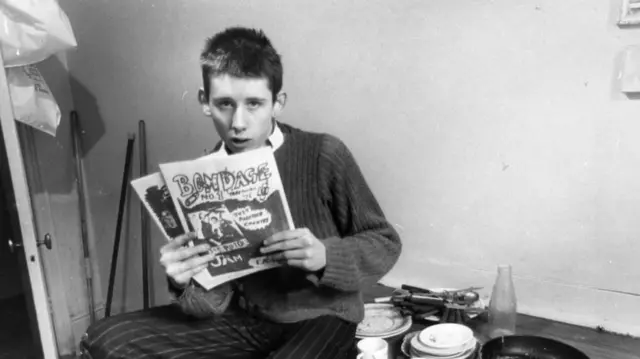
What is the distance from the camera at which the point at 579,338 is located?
1370 mm

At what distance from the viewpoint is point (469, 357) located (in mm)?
1222

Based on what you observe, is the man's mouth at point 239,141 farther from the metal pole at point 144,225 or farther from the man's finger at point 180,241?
the metal pole at point 144,225

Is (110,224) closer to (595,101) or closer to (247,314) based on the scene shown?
(247,314)

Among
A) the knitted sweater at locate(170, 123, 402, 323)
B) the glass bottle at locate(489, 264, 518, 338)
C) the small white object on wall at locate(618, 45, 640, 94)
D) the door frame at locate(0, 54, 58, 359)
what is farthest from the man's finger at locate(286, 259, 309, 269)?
the door frame at locate(0, 54, 58, 359)

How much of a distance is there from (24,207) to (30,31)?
1.74ft

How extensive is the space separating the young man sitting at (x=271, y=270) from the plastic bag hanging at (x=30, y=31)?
2.28 ft

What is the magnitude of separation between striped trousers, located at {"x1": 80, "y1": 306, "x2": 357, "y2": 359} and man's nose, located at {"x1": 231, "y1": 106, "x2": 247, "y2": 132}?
0.45 m

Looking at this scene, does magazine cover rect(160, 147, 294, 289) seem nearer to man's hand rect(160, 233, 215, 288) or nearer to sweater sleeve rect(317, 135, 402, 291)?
man's hand rect(160, 233, 215, 288)

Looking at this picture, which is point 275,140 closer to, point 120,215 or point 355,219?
point 355,219

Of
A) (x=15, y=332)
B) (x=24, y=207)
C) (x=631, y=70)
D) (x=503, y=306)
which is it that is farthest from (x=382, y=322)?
(x=15, y=332)

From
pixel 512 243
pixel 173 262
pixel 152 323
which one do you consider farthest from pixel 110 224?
pixel 512 243

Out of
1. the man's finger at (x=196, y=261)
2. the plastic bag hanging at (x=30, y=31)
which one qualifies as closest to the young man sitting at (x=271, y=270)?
the man's finger at (x=196, y=261)

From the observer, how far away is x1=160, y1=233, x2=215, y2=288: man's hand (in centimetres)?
110

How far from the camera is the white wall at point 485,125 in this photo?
1.32 meters
